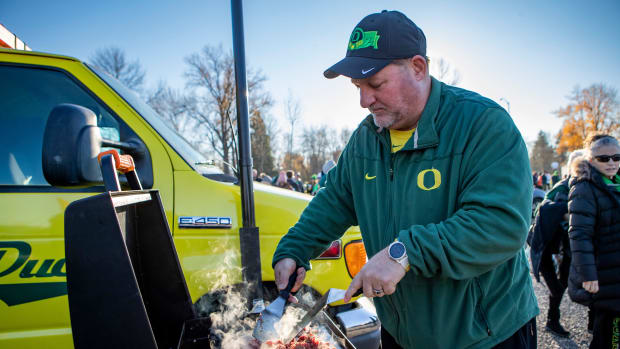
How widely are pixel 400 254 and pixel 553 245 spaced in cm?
387

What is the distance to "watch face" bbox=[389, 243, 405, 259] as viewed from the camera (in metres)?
1.19

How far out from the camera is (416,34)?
59.5 inches

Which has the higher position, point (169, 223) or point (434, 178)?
point (434, 178)

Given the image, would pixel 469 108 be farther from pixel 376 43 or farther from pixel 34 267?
pixel 34 267

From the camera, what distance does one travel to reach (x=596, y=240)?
295cm

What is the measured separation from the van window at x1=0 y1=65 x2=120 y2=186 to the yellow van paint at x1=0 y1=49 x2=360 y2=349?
0.08m

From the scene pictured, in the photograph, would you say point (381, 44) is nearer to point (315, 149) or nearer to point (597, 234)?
point (597, 234)

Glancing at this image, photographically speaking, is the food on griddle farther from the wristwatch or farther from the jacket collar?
the jacket collar

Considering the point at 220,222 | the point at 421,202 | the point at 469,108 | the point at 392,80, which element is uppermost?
the point at 392,80

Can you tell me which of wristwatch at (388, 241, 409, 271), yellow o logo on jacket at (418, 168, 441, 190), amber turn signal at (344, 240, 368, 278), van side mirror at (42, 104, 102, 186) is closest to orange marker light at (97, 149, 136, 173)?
van side mirror at (42, 104, 102, 186)

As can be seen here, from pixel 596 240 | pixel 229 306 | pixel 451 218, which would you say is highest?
pixel 451 218

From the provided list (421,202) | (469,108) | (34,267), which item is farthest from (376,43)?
(34,267)

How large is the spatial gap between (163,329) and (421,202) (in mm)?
1649

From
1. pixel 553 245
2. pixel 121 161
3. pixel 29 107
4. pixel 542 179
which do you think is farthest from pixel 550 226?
pixel 542 179
